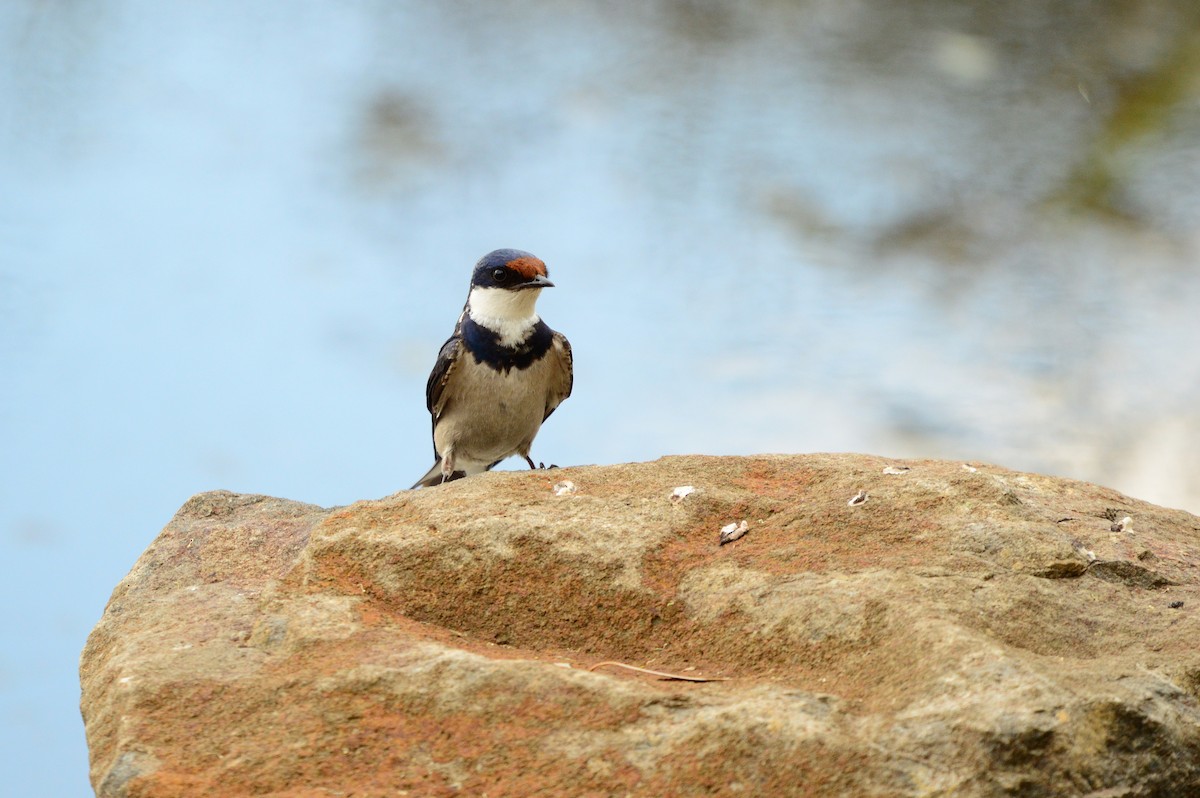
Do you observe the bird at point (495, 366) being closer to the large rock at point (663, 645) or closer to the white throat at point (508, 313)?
the white throat at point (508, 313)

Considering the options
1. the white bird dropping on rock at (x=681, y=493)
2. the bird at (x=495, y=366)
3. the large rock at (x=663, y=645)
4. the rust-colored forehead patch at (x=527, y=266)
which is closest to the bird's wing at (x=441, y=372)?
the bird at (x=495, y=366)

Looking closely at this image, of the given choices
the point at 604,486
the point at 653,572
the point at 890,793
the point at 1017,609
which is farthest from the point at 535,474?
the point at 890,793

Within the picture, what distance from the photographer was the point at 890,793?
2.65 meters

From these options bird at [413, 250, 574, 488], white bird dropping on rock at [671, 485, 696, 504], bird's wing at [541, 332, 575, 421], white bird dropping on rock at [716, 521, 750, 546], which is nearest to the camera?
white bird dropping on rock at [716, 521, 750, 546]

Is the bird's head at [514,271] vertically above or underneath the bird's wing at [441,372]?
above

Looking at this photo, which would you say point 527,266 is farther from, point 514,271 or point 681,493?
point 681,493

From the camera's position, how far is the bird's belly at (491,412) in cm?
635

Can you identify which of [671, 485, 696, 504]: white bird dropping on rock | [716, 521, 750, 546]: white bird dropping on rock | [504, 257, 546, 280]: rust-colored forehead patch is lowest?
[716, 521, 750, 546]: white bird dropping on rock

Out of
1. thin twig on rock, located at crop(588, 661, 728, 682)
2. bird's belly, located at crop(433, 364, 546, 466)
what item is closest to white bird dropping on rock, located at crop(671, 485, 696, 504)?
thin twig on rock, located at crop(588, 661, 728, 682)

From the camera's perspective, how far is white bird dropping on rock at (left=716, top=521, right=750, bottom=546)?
3920 millimetres

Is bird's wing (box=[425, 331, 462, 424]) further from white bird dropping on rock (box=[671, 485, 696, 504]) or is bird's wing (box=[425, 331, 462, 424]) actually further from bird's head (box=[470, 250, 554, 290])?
white bird dropping on rock (box=[671, 485, 696, 504])

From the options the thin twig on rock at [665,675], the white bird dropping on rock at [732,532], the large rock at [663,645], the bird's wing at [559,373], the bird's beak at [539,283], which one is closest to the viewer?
the large rock at [663,645]

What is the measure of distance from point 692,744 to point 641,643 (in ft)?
2.34

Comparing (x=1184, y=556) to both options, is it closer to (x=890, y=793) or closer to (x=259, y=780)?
(x=890, y=793)
